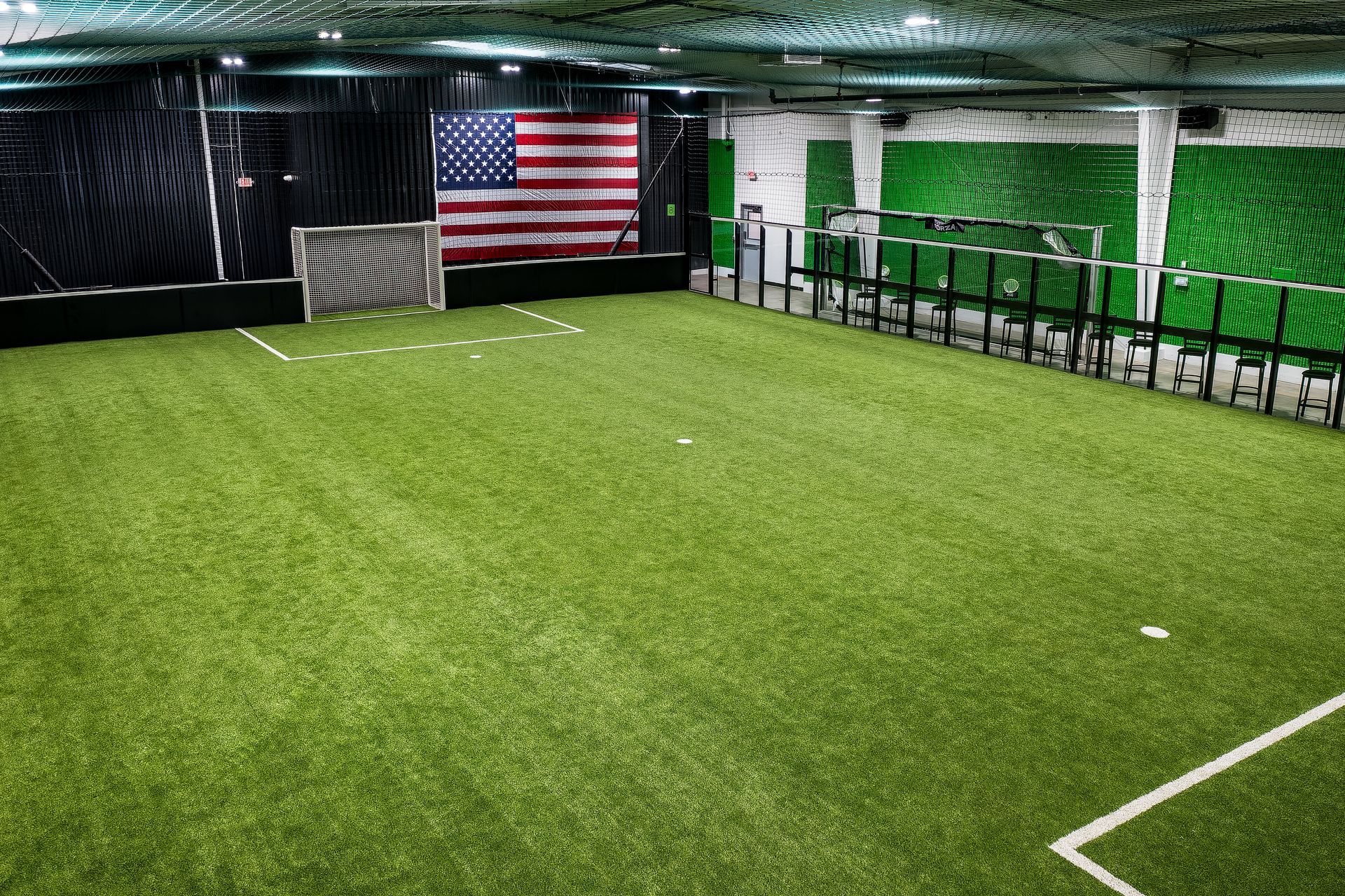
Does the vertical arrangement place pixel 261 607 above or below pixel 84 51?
below

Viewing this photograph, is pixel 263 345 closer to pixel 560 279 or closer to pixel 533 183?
pixel 560 279

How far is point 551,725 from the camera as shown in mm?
4848

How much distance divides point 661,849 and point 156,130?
14.9 meters

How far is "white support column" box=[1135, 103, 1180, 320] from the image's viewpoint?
44.1ft

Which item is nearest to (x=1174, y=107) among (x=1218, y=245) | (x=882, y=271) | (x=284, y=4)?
(x=1218, y=245)

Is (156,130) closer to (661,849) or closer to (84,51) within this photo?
(84,51)

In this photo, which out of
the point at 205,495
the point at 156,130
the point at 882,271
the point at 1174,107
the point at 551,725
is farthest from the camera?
the point at 882,271

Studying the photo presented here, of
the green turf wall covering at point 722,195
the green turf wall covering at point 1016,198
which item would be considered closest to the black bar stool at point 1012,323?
the green turf wall covering at point 1016,198

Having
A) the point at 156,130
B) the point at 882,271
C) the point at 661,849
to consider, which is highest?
the point at 156,130

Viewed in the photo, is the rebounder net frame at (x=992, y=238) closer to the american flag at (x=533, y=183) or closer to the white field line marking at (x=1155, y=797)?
the american flag at (x=533, y=183)

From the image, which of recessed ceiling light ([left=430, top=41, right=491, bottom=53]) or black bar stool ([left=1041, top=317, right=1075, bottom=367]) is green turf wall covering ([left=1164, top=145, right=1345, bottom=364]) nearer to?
black bar stool ([left=1041, top=317, right=1075, bottom=367])

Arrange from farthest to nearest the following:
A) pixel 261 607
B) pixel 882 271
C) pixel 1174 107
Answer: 1. pixel 882 271
2. pixel 1174 107
3. pixel 261 607

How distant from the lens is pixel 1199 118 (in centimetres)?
1331

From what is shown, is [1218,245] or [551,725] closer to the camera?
[551,725]
